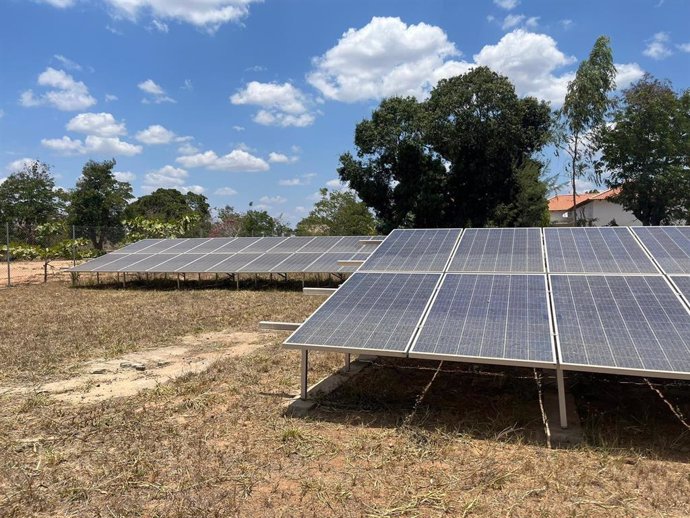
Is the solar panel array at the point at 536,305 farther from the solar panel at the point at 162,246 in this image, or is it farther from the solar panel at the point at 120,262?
the solar panel at the point at 162,246

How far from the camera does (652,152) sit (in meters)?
27.6

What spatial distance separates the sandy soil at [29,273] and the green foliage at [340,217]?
15.7 meters

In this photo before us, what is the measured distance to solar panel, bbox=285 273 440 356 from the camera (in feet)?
18.3

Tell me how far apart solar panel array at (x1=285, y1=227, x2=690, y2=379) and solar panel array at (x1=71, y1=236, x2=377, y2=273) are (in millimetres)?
8606

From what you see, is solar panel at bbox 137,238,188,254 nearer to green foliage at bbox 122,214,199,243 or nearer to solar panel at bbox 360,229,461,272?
green foliage at bbox 122,214,199,243

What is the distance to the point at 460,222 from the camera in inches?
1192

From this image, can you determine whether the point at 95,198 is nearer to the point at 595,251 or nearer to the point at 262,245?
the point at 262,245

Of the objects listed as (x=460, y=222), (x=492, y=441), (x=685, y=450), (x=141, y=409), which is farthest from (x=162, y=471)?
(x=460, y=222)

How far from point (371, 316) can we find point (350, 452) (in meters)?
1.69

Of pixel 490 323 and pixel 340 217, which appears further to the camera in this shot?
pixel 340 217

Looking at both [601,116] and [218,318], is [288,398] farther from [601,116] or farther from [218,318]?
[601,116]

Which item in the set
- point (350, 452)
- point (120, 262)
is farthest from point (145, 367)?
point (120, 262)

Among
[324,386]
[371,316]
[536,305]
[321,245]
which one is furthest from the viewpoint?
[321,245]

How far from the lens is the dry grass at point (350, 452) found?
4.09 meters
